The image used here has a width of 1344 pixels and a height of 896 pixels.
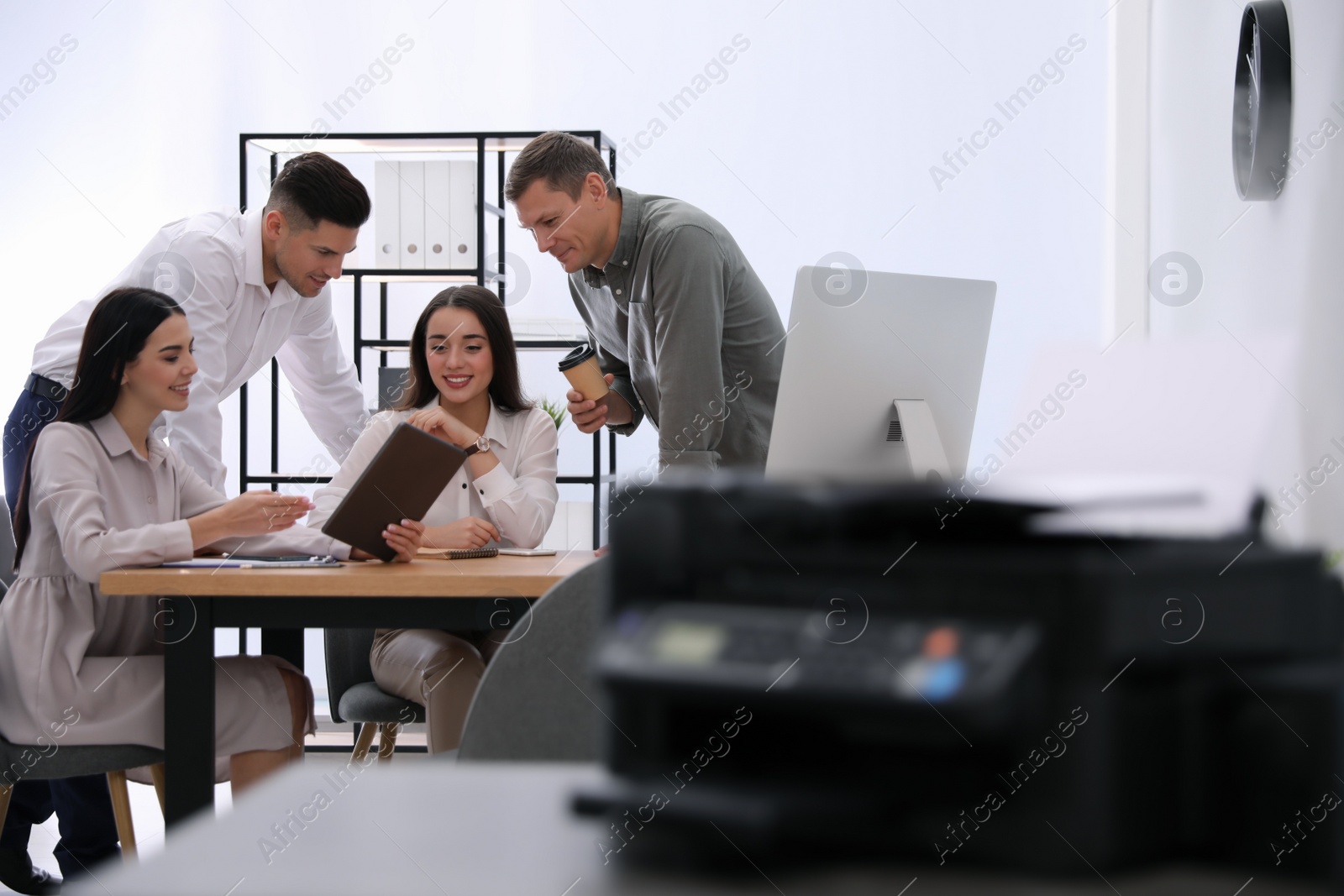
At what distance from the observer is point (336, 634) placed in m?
2.28

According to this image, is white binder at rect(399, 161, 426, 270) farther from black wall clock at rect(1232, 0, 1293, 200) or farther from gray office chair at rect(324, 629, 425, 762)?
black wall clock at rect(1232, 0, 1293, 200)

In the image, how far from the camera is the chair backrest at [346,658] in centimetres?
229

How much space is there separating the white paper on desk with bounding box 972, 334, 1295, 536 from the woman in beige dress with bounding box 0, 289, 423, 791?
4.10 feet

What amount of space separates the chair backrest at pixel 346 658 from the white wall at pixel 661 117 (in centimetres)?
161

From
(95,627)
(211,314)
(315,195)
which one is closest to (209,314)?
(211,314)

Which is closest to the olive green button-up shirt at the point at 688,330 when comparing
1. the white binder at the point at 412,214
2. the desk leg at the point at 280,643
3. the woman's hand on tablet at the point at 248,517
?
the woman's hand on tablet at the point at 248,517

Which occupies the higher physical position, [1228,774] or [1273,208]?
[1273,208]

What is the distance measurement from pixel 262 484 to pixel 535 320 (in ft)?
3.70

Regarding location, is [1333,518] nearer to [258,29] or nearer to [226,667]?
[226,667]

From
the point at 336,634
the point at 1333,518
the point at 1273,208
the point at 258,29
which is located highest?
the point at 258,29

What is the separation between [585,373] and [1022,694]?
5.56 feet

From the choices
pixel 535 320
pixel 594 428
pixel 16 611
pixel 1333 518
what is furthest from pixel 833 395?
pixel 535 320

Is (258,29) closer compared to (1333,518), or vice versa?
(1333,518)

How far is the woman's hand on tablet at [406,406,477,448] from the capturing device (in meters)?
2.23
